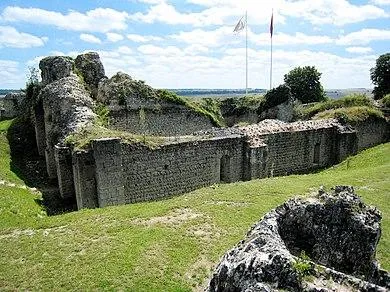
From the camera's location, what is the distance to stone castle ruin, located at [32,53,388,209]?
16.1 meters

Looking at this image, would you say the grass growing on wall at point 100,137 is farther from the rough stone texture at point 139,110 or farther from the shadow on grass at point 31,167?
the rough stone texture at point 139,110

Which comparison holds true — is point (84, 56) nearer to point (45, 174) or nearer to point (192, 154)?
point (45, 174)

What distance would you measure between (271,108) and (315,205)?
36702 mm

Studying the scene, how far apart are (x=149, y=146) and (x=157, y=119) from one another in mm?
13215

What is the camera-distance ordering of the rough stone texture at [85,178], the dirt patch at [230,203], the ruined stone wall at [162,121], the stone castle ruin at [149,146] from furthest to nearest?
the ruined stone wall at [162,121] → the stone castle ruin at [149,146] → the rough stone texture at [85,178] → the dirt patch at [230,203]

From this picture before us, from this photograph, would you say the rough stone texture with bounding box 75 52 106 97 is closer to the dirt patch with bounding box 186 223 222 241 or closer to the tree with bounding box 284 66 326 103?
the dirt patch with bounding box 186 223 222 241

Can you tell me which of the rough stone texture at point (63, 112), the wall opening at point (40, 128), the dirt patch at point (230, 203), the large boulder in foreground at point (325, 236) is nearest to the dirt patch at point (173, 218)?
the dirt patch at point (230, 203)

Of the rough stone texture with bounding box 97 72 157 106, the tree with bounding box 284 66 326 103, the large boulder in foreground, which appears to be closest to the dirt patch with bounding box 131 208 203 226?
the large boulder in foreground

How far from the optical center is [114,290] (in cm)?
876

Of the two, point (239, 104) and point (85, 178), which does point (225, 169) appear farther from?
point (239, 104)

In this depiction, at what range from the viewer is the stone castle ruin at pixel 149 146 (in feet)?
53.0

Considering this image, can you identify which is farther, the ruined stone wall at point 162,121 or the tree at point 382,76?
the tree at point 382,76

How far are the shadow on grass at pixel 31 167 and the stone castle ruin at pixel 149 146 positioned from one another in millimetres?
618

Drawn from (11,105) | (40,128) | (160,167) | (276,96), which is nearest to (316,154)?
(160,167)
